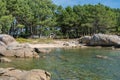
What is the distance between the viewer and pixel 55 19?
120m

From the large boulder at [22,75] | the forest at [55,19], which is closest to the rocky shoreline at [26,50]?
the large boulder at [22,75]

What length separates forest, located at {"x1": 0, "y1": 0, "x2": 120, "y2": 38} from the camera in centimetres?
10331

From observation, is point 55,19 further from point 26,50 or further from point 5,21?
point 26,50

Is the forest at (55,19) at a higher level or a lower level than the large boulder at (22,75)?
higher

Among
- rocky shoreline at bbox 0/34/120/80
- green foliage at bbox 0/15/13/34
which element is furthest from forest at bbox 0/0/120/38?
rocky shoreline at bbox 0/34/120/80

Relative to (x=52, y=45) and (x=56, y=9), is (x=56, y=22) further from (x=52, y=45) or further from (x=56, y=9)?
(x=52, y=45)

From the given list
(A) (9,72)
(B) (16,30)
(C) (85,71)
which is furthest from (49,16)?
(A) (9,72)

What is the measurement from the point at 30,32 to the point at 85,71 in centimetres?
8184

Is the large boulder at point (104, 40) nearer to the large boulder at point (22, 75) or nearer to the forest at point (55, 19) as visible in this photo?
the forest at point (55, 19)

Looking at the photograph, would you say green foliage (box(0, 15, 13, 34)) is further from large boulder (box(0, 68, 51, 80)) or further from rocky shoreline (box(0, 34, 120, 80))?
large boulder (box(0, 68, 51, 80))

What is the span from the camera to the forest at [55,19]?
103m

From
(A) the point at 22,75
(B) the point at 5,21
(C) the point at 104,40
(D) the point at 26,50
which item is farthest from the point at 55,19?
(A) the point at 22,75

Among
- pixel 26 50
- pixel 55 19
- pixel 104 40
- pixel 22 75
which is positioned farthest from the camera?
pixel 55 19

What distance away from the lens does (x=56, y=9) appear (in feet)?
418
